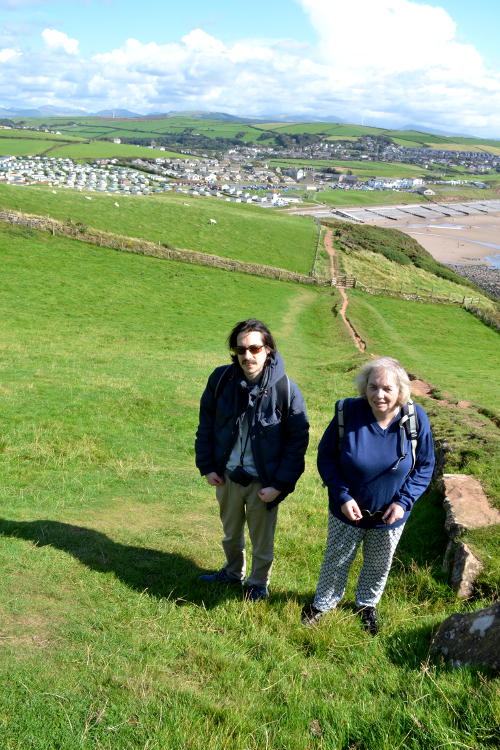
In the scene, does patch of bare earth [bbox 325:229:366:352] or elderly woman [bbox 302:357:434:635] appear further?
patch of bare earth [bbox 325:229:366:352]

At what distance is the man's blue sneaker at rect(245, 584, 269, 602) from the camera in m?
5.71

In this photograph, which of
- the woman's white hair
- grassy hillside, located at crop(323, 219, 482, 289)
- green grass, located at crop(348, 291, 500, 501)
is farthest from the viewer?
grassy hillside, located at crop(323, 219, 482, 289)

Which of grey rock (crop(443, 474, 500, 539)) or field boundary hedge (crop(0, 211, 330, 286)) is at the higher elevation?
field boundary hedge (crop(0, 211, 330, 286))

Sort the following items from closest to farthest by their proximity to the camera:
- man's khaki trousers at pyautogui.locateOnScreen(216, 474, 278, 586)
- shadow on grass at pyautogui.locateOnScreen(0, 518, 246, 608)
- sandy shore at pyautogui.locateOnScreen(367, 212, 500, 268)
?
man's khaki trousers at pyautogui.locateOnScreen(216, 474, 278, 586) < shadow on grass at pyautogui.locateOnScreen(0, 518, 246, 608) < sandy shore at pyautogui.locateOnScreen(367, 212, 500, 268)

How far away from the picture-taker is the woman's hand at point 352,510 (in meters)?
4.75

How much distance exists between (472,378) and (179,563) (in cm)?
2092

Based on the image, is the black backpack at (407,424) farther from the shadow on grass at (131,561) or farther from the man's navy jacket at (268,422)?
the shadow on grass at (131,561)

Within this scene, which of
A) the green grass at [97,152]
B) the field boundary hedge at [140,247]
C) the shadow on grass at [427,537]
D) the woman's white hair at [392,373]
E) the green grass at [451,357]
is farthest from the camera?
the green grass at [97,152]

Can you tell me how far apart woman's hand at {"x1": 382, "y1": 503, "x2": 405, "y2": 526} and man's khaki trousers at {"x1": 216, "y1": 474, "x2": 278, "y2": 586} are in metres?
1.19

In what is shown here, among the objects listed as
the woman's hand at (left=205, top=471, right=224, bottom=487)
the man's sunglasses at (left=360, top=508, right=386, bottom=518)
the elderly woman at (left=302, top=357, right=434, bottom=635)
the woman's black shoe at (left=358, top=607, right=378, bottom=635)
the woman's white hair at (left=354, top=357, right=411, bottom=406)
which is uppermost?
the woman's white hair at (left=354, top=357, right=411, bottom=406)

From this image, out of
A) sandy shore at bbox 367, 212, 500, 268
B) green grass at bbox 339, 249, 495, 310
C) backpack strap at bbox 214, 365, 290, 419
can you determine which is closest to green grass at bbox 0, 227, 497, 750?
backpack strap at bbox 214, 365, 290, 419

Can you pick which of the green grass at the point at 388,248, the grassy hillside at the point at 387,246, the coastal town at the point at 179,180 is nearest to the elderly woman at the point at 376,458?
the green grass at the point at 388,248

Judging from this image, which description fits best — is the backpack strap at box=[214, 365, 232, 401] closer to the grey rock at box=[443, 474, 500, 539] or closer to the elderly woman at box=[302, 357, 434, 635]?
the elderly woman at box=[302, 357, 434, 635]

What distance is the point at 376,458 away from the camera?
4.73 metres
